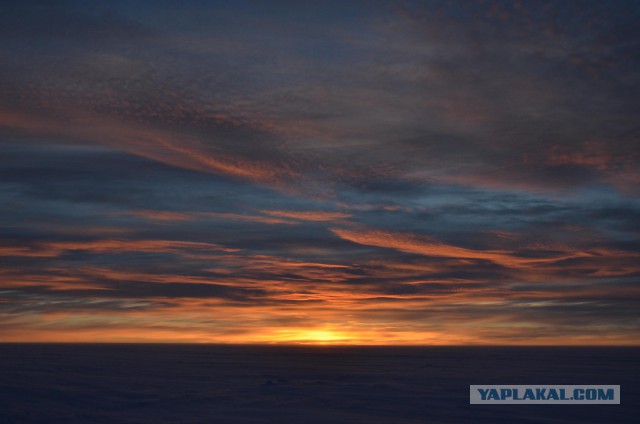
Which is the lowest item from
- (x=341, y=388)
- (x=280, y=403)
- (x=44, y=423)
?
(x=44, y=423)

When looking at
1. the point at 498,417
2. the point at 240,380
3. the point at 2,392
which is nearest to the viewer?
the point at 498,417

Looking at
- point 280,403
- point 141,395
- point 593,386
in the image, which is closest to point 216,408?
point 280,403

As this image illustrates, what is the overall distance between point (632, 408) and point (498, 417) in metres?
8.47

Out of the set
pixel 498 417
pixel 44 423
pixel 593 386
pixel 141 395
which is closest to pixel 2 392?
pixel 141 395

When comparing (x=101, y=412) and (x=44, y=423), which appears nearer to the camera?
(x=44, y=423)

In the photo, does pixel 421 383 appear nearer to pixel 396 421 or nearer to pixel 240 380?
pixel 240 380

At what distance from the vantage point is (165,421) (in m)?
28.3

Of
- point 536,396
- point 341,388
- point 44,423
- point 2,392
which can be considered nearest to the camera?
point 44,423

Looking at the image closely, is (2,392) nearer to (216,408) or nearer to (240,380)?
(216,408)

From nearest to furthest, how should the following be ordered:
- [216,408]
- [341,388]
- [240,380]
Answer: [216,408] < [341,388] < [240,380]

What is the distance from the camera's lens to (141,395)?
38.3 meters

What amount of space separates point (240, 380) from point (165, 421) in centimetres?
2345

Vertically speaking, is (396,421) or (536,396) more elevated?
(536,396)

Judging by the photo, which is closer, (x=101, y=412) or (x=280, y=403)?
(x=101, y=412)
